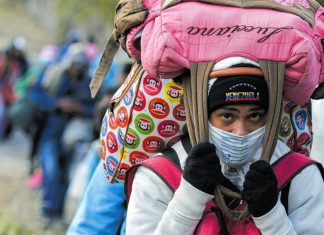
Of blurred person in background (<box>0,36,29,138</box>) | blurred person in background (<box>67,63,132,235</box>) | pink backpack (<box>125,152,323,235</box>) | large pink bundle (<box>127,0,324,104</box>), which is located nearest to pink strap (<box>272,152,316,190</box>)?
pink backpack (<box>125,152,323,235</box>)

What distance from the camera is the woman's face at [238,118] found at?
303 centimetres

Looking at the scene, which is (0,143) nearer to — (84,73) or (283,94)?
(84,73)

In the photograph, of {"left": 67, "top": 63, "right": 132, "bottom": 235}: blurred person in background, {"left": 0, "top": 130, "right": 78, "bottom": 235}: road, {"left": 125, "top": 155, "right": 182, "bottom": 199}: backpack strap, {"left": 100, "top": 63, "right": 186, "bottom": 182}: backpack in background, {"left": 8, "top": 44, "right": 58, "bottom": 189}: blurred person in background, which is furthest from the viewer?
{"left": 0, "top": 130, "right": 78, "bottom": 235}: road

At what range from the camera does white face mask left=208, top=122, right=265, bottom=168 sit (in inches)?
118

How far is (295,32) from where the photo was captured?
9.85ft

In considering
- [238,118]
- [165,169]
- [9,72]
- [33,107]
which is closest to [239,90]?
[238,118]

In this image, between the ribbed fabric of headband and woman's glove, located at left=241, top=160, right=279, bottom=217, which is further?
the ribbed fabric of headband

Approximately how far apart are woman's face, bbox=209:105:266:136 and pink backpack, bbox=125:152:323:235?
21 centimetres

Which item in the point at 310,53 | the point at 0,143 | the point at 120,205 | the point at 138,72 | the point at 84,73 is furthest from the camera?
the point at 0,143

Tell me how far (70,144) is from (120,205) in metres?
4.90

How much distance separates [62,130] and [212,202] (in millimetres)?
6043

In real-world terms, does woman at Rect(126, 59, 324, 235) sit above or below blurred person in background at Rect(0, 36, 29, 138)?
above

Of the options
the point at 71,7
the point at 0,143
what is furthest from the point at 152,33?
the point at 71,7

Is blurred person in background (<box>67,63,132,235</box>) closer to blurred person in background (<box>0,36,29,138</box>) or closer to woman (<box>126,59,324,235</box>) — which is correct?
woman (<box>126,59,324,235</box>)
